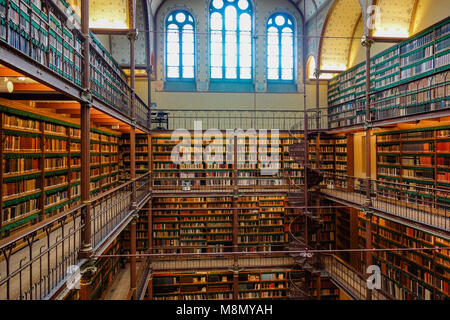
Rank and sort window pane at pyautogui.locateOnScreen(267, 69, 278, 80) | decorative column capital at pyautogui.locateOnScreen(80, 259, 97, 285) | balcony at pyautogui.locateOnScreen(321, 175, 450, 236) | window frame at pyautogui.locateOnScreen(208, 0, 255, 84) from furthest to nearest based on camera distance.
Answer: window pane at pyautogui.locateOnScreen(267, 69, 278, 80) < window frame at pyautogui.locateOnScreen(208, 0, 255, 84) < balcony at pyautogui.locateOnScreen(321, 175, 450, 236) < decorative column capital at pyautogui.locateOnScreen(80, 259, 97, 285)

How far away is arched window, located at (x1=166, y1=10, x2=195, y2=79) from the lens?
1068cm

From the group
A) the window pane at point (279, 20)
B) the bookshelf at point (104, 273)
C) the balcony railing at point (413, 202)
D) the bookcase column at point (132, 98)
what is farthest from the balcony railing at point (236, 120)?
the bookshelf at point (104, 273)

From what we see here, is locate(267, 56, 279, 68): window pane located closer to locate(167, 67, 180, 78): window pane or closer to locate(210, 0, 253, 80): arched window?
locate(210, 0, 253, 80): arched window

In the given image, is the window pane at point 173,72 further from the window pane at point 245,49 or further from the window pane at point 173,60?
the window pane at point 245,49

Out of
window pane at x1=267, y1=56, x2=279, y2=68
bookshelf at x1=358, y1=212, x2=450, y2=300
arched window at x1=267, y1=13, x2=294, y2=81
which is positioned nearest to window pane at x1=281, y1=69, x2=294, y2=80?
arched window at x1=267, y1=13, x2=294, y2=81

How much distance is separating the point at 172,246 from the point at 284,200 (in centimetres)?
375

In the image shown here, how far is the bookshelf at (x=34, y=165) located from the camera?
3.79 m

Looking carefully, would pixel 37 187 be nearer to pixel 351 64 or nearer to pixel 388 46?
pixel 388 46

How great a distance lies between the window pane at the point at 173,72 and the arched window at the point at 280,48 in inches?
137

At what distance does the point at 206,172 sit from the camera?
29.9ft

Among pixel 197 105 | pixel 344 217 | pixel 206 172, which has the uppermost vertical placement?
pixel 197 105

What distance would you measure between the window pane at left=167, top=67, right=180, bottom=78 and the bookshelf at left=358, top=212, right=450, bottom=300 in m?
8.15

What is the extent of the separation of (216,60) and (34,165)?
8.05m
